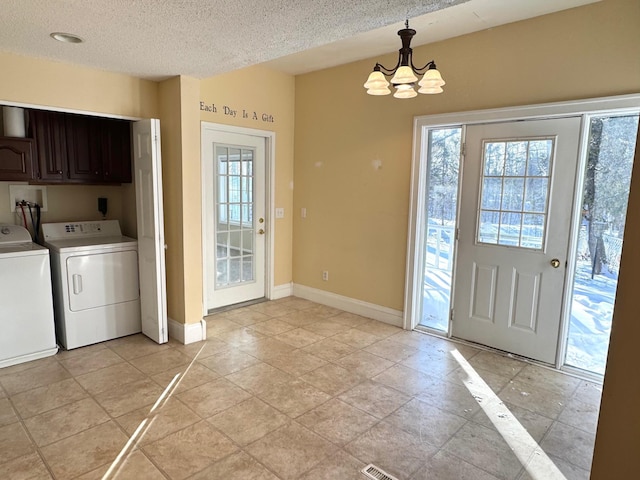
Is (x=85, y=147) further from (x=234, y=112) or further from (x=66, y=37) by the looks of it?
(x=234, y=112)

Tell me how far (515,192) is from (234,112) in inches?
120

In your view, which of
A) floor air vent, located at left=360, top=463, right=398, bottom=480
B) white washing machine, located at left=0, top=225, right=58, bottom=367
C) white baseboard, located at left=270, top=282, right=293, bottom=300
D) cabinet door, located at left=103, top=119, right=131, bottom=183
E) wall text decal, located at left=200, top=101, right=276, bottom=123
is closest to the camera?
floor air vent, located at left=360, top=463, right=398, bottom=480

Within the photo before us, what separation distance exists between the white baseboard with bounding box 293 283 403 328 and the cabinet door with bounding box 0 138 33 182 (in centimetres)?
318

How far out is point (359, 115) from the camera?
4.38 metres

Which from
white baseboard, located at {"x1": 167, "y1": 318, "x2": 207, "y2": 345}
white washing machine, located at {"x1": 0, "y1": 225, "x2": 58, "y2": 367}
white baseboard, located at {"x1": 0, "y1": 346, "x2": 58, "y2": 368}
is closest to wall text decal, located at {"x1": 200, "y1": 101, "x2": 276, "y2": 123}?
white washing machine, located at {"x1": 0, "y1": 225, "x2": 58, "y2": 367}

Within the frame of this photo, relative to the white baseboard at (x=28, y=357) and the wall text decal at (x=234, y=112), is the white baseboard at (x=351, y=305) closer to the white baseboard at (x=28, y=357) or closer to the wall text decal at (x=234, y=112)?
the wall text decal at (x=234, y=112)

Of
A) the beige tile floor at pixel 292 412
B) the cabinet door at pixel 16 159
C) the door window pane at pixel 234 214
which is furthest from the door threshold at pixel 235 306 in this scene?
the cabinet door at pixel 16 159

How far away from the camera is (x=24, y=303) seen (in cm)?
324

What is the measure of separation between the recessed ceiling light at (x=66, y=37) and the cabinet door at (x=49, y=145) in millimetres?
1132

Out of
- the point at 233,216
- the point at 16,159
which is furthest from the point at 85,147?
the point at 233,216

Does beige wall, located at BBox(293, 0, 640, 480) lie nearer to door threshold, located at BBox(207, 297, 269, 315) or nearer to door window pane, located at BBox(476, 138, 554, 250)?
door window pane, located at BBox(476, 138, 554, 250)

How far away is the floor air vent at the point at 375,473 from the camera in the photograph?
2047mm

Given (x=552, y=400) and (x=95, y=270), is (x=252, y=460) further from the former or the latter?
(x=95, y=270)

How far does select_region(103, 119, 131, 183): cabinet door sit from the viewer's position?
394 centimetres
